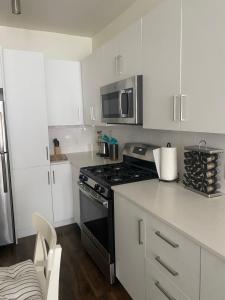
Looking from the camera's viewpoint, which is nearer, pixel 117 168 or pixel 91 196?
pixel 91 196

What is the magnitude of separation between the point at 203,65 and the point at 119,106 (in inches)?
35.7

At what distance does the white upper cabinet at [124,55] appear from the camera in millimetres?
1929

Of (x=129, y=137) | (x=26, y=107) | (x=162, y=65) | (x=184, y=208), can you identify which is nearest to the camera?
(x=184, y=208)

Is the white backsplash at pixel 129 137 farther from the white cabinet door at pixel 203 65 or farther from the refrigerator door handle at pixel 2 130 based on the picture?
the refrigerator door handle at pixel 2 130

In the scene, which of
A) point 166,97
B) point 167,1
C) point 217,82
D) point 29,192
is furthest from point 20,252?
point 167,1

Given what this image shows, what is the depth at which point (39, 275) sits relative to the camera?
4.43 ft

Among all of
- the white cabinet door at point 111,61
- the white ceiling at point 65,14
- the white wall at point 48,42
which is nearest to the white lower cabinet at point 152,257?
the white cabinet door at point 111,61

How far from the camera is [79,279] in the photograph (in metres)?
2.10

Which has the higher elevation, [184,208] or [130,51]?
[130,51]

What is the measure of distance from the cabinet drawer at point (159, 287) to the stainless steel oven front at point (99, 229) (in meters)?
0.47

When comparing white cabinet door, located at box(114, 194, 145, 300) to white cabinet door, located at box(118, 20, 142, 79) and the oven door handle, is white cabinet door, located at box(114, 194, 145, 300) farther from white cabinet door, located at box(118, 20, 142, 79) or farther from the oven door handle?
white cabinet door, located at box(118, 20, 142, 79)

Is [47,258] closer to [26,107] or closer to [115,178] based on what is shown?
[115,178]

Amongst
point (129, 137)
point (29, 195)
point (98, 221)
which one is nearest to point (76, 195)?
point (29, 195)

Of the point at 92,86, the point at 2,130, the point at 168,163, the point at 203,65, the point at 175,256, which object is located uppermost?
the point at 92,86
